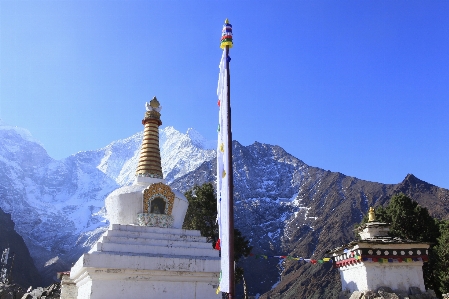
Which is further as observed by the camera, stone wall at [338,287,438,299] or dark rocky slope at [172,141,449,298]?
dark rocky slope at [172,141,449,298]

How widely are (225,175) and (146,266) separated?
6.15m

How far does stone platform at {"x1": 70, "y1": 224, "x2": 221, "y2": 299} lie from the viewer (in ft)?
34.6

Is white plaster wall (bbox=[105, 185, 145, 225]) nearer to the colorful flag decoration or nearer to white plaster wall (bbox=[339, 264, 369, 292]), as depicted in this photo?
white plaster wall (bbox=[339, 264, 369, 292])

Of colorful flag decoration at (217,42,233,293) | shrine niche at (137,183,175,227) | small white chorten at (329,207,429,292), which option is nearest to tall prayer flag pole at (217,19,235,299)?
colorful flag decoration at (217,42,233,293)

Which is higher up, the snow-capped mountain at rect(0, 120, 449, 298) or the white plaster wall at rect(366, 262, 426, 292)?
the snow-capped mountain at rect(0, 120, 449, 298)

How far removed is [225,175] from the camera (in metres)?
5.65

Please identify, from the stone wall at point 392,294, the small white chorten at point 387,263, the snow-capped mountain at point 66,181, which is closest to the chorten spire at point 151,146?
the small white chorten at point 387,263

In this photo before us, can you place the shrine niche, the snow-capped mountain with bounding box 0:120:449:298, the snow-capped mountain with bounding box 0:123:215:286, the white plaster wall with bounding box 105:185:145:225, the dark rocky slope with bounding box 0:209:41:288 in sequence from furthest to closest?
the snow-capped mountain with bounding box 0:123:215:286
the snow-capped mountain with bounding box 0:120:449:298
the dark rocky slope with bounding box 0:209:41:288
the white plaster wall with bounding box 105:185:145:225
the shrine niche

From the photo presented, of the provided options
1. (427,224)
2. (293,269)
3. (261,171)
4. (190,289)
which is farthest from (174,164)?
(190,289)

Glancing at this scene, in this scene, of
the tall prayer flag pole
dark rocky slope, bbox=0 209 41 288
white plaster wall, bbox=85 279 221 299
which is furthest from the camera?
dark rocky slope, bbox=0 209 41 288

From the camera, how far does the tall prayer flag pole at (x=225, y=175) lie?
5312mm

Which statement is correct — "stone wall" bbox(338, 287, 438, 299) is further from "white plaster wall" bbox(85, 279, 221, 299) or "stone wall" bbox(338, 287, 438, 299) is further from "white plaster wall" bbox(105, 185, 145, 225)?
"white plaster wall" bbox(105, 185, 145, 225)

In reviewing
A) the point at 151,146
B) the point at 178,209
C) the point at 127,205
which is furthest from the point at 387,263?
the point at 151,146

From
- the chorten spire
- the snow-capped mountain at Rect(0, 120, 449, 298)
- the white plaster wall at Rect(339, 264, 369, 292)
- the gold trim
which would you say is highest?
the snow-capped mountain at Rect(0, 120, 449, 298)
